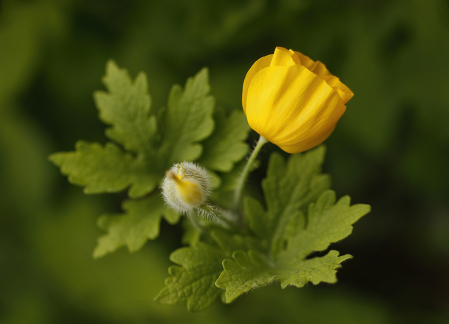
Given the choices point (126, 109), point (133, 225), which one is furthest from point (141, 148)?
point (133, 225)

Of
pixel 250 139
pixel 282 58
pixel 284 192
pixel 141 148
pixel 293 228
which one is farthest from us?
pixel 250 139

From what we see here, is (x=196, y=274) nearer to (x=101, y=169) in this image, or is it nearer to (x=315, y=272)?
(x=315, y=272)

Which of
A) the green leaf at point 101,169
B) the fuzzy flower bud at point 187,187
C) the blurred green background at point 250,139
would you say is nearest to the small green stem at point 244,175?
the fuzzy flower bud at point 187,187

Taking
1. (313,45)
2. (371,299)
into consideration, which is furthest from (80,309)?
(313,45)

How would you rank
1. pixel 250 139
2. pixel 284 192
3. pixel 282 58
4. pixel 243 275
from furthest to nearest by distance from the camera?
pixel 250 139 < pixel 284 192 < pixel 243 275 < pixel 282 58

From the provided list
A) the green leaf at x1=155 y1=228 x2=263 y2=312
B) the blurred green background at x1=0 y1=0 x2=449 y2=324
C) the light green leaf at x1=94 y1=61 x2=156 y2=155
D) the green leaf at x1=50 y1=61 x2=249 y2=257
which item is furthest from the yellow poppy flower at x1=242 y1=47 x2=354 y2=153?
the blurred green background at x1=0 y1=0 x2=449 y2=324

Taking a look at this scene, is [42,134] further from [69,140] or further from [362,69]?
[362,69]

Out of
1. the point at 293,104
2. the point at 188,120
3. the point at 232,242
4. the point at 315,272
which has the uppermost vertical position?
the point at 293,104

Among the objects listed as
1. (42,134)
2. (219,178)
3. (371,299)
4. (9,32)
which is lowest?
(371,299)
